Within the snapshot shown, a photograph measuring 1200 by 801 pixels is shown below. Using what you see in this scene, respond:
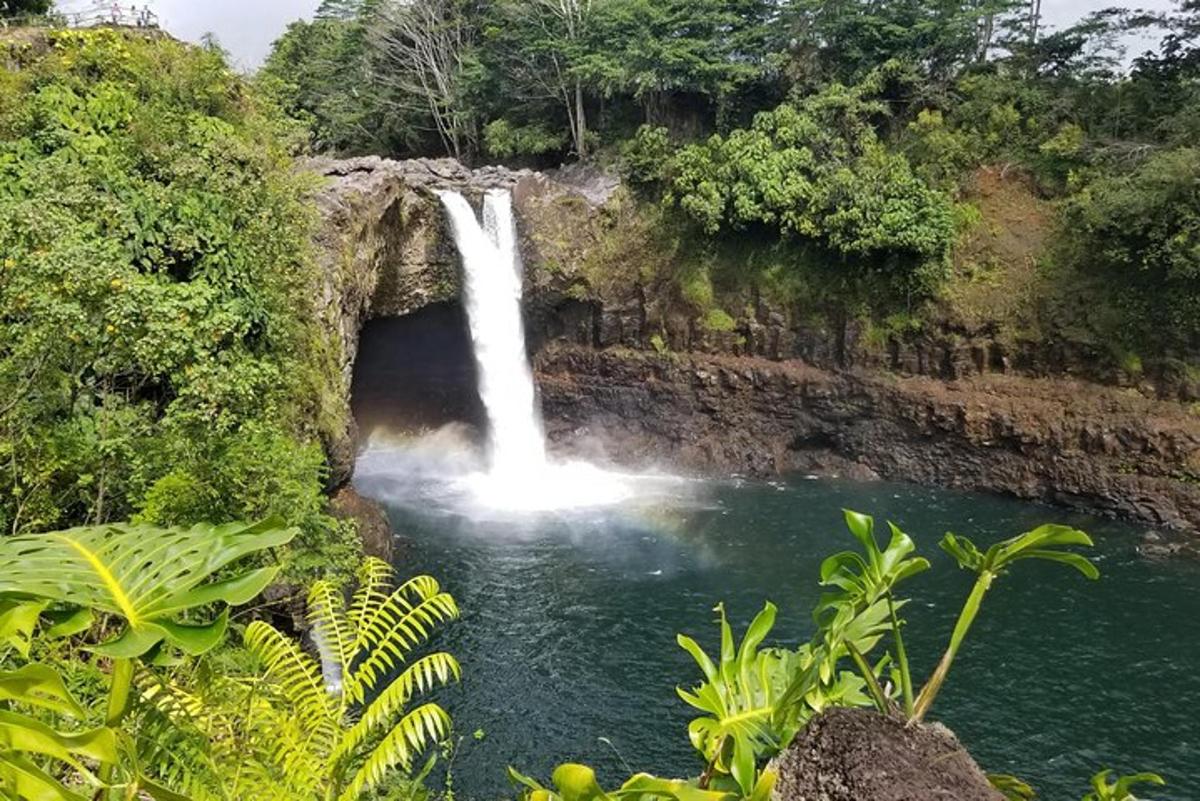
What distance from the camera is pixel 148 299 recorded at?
6578mm

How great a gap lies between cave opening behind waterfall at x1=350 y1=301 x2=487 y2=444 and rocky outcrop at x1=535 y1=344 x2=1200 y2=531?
2566 mm

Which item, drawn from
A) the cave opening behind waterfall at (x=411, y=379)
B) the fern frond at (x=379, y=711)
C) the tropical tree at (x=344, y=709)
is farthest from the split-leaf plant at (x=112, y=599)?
the cave opening behind waterfall at (x=411, y=379)

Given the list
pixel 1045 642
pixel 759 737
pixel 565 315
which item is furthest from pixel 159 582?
pixel 565 315

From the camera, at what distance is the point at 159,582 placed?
188 cm

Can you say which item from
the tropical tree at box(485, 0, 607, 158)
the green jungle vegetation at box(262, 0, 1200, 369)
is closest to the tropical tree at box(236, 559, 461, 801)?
the green jungle vegetation at box(262, 0, 1200, 369)

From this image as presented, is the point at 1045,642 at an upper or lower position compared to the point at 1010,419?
lower

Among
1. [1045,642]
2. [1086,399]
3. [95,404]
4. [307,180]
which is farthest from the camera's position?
[1086,399]

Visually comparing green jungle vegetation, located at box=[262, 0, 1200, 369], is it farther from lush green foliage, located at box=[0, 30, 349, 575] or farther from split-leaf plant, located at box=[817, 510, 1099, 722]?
split-leaf plant, located at box=[817, 510, 1099, 722]

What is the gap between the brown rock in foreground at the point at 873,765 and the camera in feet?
7.98

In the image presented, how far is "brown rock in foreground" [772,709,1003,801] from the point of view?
2432 millimetres

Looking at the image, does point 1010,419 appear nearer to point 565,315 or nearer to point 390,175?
point 565,315

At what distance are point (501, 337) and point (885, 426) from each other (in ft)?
33.3

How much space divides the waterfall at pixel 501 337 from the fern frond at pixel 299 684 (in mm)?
17562

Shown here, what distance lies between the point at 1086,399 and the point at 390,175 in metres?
16.4
